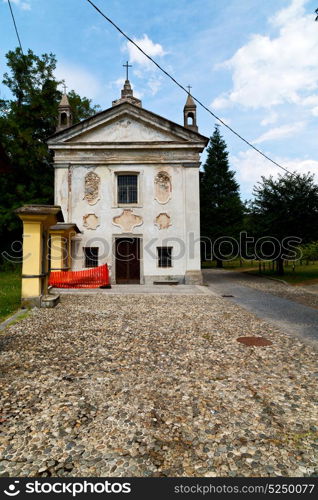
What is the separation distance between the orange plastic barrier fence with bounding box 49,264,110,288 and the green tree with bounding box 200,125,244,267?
67.6ft

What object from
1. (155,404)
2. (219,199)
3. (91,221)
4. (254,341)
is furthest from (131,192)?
(219,199)

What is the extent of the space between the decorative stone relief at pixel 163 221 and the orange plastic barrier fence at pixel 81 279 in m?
4.04

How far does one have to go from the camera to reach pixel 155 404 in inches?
127

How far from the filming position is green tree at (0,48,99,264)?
76.0 ft

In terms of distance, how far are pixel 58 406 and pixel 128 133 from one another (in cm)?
1655

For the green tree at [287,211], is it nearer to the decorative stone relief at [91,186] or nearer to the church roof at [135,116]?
the church roof at [135,116]

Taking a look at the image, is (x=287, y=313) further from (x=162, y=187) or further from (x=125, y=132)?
(x=125, y=132)

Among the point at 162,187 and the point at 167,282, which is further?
the point at 162,187

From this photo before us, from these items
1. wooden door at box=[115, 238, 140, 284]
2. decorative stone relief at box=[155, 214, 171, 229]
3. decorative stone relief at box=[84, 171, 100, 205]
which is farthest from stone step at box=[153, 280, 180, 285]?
decorative stone relief at box=[84, 171, 100, 205]

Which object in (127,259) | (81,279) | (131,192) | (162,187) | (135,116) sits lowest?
(81,279)

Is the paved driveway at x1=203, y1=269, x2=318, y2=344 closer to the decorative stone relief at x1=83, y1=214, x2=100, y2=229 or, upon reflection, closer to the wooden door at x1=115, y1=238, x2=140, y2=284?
the wooden door at x1=115, y1=238, x2=140, y2=284

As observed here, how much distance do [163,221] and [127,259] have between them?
3.05 m
